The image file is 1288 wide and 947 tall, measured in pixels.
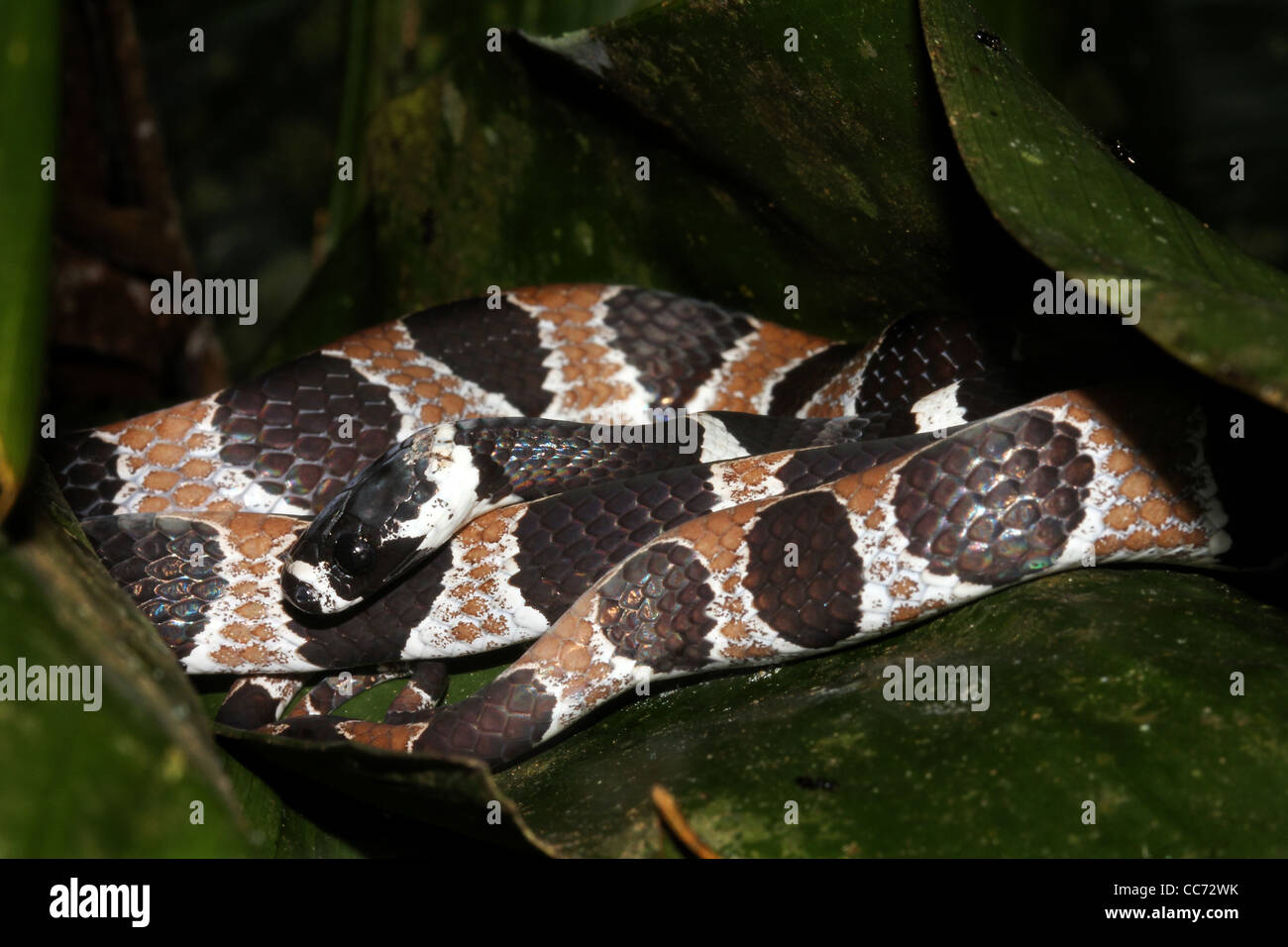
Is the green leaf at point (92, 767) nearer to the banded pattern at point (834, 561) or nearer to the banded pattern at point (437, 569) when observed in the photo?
the banded pattern at point (834, 561)

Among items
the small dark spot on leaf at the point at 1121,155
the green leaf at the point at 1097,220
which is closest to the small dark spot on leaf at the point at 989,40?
the green leaf at the point at 1097,220

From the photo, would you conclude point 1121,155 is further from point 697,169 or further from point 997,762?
point 997,762

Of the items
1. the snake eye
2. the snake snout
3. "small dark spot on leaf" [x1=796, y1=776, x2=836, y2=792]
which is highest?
the snake eye

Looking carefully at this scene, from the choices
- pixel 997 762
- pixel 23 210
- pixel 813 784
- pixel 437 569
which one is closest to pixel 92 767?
pixel 23 210

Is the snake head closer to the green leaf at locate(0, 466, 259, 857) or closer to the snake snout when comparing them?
the snake snout

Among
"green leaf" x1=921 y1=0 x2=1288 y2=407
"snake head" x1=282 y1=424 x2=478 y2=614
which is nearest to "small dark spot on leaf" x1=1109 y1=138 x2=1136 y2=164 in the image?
"green leaf" x1=921 y1=0 x2=1288 y2=407
